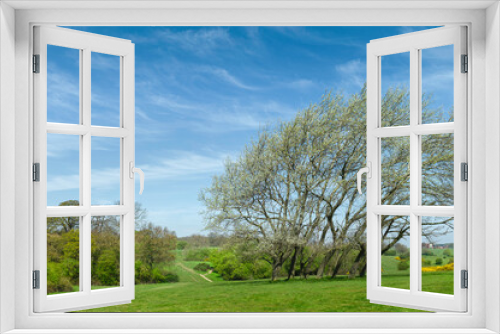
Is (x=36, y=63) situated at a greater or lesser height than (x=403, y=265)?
greater

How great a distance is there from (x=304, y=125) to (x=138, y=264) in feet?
11.1

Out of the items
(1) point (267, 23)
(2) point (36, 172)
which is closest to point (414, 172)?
(1) point (267, 23)

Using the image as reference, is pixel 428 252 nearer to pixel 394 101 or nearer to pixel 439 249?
pixel 439 249

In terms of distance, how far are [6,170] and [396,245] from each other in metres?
5.08

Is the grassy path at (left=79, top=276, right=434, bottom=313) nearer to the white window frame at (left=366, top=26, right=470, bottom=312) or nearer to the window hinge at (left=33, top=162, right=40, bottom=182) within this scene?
the white window frame at (left=366, top=26, right=470, bottom=312)

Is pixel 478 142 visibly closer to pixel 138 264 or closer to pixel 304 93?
pixel 304 93

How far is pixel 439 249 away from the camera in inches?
194

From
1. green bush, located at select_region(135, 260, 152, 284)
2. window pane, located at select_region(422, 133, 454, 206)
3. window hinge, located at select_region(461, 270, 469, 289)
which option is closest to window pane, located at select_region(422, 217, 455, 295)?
window pane, located at select_region(422, 133, 454, 206)

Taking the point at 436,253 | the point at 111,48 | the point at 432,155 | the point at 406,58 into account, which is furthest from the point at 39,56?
A: the point at 436,253

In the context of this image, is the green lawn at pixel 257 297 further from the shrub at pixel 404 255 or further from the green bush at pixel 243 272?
the shrub at pixel 404 255

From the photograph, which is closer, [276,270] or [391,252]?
[391,252]

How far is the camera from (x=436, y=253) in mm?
5031

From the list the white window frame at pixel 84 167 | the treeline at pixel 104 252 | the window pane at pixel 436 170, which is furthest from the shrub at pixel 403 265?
the white window frame at pixel 84 167

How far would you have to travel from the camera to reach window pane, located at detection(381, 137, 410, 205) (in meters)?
5.44
